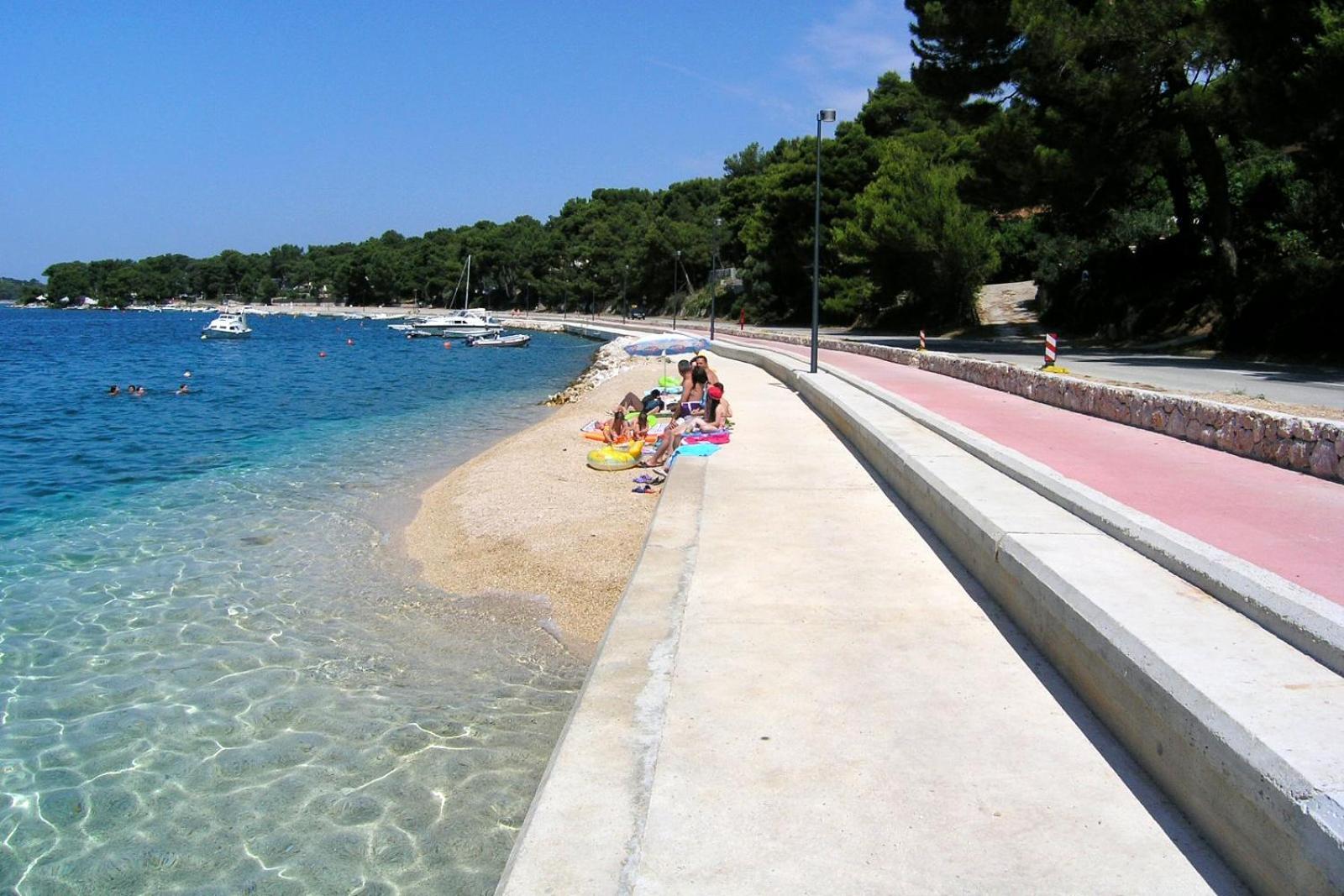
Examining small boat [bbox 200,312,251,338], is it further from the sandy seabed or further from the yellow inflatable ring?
the yellow inflatable ring

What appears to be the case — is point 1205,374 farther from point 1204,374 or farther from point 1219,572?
point 1219,572

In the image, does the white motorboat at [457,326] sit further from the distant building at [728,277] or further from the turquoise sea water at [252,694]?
the turquoise sea water at [252,694]

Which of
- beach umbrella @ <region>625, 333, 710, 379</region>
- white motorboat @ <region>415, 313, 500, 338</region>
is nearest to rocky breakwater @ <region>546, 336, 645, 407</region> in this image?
beach umbrella @ <region>625, 333, 710, 379</region>

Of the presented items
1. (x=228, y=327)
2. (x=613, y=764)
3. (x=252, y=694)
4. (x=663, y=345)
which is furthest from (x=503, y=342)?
(x=613, y=764)

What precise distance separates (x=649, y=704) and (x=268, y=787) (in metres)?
2.92

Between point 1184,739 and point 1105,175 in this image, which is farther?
point 1105,175

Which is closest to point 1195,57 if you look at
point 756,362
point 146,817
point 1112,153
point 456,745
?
point 1112,153

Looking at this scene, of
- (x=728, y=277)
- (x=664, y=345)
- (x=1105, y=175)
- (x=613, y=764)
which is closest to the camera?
(x=613, y=764)

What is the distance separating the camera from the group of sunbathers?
14.1m

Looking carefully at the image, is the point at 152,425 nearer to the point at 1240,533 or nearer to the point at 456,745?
the point at 456,745

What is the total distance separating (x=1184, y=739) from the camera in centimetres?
333

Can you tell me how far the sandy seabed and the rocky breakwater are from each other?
1355 cm

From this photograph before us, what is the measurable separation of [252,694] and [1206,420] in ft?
32.1

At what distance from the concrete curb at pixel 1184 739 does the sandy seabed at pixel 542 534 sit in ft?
12.5
